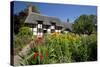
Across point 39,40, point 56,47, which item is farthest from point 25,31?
point 56,47

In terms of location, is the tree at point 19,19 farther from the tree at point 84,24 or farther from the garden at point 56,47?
the tree at point 84,24

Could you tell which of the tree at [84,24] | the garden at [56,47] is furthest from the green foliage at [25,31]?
the tree at [84,24]

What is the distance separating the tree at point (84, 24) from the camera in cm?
299

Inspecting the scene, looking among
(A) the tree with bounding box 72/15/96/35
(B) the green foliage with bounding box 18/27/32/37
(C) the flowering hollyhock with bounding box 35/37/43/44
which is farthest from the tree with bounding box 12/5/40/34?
(A) the tree with bounding box 72/15/96/35

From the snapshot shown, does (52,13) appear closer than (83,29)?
Yes

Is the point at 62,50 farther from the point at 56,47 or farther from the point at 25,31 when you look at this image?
the point at 25,31

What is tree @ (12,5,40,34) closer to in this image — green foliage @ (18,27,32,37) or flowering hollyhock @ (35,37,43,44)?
green foliage @ (18,27,32,37)

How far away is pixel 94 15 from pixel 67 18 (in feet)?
1.39

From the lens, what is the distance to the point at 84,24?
3.05 meters

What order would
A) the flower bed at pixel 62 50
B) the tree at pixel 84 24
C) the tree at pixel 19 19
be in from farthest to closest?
the tree at pixel 84 24 → the flower bed at pixel 62 50 → the tree at pixel 19 19
